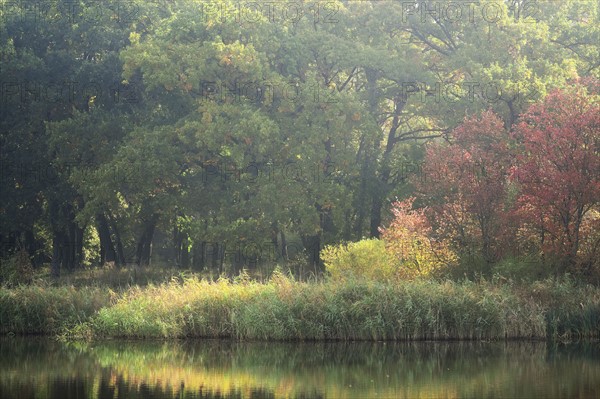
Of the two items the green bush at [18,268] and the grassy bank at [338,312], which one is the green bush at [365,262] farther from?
the green bush at [18,268]

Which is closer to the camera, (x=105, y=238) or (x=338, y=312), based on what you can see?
(x=338, y=312)

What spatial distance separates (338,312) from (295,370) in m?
3.50

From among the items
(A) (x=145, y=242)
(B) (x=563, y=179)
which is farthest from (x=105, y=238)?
(B) (x=563, y=179)

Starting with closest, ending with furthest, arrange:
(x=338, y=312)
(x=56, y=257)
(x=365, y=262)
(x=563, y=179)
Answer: (x=338, y=312)
(x=563, y=179)
(x=365, y=262)
(x=56, y=257)

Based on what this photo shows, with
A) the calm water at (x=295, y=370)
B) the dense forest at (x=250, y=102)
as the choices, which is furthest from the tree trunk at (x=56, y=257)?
the calm water at (x=295, y=370)

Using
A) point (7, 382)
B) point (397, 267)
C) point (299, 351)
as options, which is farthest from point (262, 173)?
point (7, 382)

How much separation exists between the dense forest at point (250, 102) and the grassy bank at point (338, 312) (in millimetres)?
7923

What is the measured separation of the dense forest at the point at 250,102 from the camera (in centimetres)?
3181

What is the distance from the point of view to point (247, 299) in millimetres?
20375

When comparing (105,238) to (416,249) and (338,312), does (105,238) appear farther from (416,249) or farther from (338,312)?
(338,312)

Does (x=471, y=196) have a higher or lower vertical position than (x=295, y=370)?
higher

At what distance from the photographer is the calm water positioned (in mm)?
13984

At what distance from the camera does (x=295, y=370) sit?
16.2m

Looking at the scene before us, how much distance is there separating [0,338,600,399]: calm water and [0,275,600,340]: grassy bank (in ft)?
1.55
